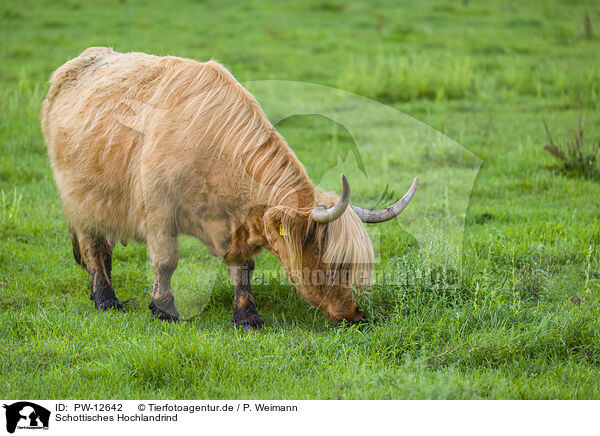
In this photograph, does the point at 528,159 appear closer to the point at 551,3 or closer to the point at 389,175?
the point at 389,175

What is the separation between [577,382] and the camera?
3996 millimetres

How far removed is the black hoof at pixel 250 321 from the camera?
493 centimetres

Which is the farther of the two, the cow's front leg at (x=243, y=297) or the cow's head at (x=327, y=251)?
the cow's front leg at (x=243, y=297)

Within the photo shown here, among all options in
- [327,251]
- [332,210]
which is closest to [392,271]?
[327,251]

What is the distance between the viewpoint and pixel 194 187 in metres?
4.71

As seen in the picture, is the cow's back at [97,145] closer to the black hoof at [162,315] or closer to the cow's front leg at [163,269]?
the cow's front leg at [163,269]

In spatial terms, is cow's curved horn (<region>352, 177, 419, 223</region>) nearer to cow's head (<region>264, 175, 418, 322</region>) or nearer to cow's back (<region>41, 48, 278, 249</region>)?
cow's head (<region>264, 175, 418, 322</region>)

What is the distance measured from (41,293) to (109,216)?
0.92m

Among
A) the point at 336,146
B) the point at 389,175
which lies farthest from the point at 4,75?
the point at 389,175

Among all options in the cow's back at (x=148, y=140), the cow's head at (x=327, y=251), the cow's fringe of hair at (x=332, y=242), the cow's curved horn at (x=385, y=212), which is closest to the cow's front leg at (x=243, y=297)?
the cow's back at (x=148, y=140)

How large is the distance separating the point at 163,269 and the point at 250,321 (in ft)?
2.48
